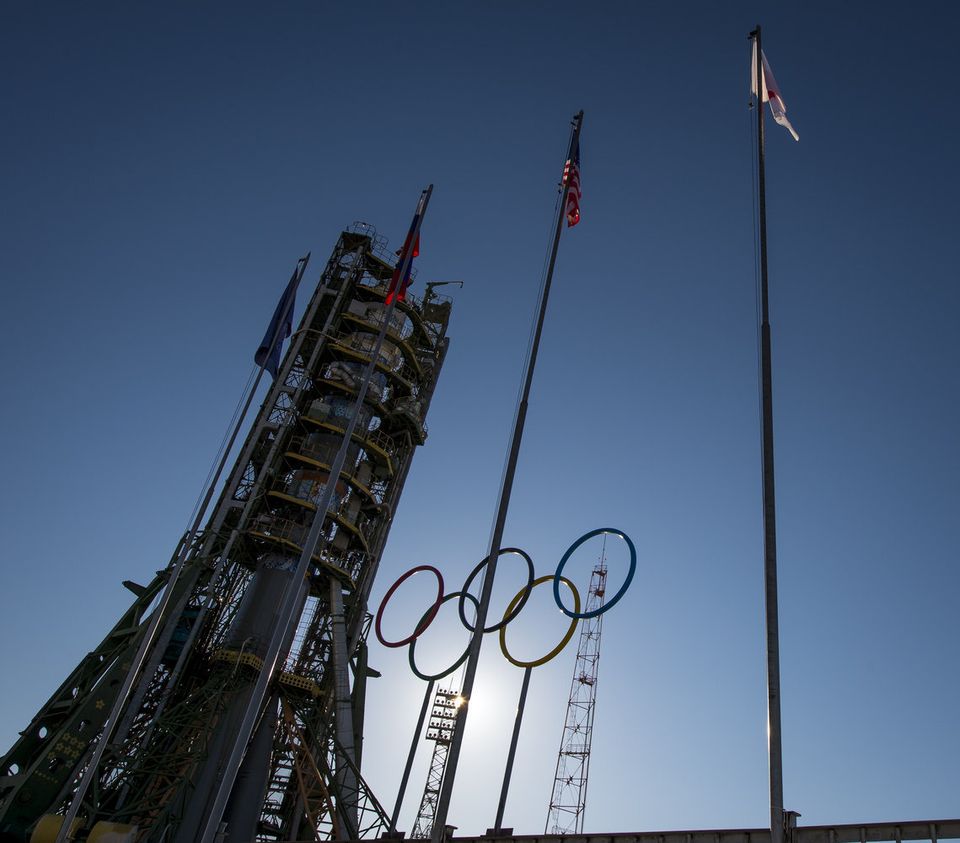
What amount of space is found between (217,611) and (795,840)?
37.8 meters

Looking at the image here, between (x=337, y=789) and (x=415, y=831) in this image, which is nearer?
(x=337, y=789)

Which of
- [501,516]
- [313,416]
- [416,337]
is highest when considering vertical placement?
[416,337]

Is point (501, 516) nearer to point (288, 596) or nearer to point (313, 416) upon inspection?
point (288, 596)

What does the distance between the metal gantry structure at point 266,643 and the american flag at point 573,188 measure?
1186cm

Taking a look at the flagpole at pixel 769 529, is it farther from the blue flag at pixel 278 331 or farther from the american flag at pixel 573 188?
the blue flag at pixel 278 331

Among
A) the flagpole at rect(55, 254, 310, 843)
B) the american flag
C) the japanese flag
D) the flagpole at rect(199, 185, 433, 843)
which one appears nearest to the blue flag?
the flagpole at rect(55, 254, 310, 843)

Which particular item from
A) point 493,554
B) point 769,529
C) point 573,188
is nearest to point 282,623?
point 493,554

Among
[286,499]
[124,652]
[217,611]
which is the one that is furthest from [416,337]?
[124,652]

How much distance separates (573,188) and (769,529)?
653 inches

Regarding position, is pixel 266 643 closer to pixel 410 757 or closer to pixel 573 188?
pixel 410 757

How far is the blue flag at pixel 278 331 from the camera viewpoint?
1601 inches

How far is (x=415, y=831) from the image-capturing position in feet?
233

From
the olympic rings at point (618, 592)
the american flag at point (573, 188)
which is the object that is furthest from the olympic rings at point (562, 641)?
the american flag at point (573, 188)

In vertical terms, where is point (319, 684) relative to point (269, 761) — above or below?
above
